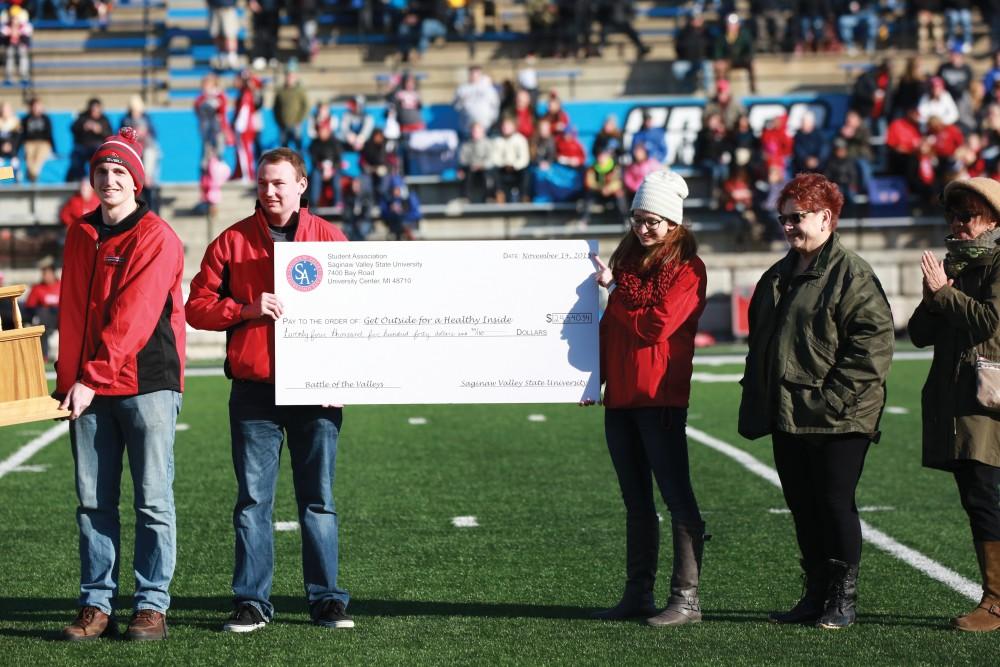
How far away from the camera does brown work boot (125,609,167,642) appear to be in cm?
577

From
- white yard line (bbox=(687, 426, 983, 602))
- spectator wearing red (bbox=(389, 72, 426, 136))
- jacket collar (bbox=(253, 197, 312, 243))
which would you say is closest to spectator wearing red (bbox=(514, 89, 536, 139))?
Result: spectator wearing red (bbox=(389, 72, 426, 136))

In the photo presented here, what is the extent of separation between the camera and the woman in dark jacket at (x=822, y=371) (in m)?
5.83

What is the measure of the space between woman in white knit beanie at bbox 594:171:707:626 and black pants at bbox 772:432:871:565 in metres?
0.40

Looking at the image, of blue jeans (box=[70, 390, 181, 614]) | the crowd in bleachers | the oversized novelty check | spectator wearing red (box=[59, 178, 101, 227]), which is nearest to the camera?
blue jeans (box=[70, 390, 181, 614])

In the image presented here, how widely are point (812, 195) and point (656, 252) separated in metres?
0.63

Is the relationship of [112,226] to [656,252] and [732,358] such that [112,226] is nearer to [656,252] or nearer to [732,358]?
[656,252]

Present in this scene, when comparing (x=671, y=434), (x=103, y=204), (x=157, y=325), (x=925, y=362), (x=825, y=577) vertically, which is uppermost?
(x=103, y=204)

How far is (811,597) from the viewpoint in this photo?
6.11m

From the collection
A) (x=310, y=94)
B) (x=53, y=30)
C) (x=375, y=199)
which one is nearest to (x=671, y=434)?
(x=375, y=199)

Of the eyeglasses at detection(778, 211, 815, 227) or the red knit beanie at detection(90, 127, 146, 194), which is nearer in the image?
the red knit beanie at detection(90, 127, 146, 194)

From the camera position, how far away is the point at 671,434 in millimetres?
6047

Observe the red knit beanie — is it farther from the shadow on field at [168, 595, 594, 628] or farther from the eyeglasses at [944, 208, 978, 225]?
the eyeglasses at [944, 208, 978, 225]

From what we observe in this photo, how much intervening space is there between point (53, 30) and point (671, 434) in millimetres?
24632

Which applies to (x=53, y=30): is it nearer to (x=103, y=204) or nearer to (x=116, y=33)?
(x=116, y=33)
